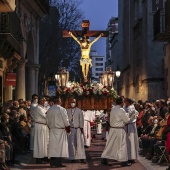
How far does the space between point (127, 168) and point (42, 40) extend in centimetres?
3709

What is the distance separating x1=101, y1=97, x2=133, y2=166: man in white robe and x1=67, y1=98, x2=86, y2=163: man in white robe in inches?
49.6

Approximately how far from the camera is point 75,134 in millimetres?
18906

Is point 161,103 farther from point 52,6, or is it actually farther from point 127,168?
point 52,6

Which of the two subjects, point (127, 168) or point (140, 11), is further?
point (140, 11)

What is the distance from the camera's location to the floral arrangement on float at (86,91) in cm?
2166

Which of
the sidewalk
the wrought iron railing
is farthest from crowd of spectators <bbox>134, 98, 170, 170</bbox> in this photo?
the wrought iron railing

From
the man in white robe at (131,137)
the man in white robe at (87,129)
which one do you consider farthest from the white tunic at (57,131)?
the man in white robe at (87,129)

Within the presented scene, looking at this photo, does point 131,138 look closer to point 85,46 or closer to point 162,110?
point 162,110

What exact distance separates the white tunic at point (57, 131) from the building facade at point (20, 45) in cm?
822

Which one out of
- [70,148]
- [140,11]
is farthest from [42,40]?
[70,148]

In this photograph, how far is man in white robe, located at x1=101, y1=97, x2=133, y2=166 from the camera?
1738cm

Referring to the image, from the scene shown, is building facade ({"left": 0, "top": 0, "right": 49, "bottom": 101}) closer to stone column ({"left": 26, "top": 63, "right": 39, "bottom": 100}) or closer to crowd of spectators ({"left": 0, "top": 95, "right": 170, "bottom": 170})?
stone column ({"left": 26, "top": 63, "right": 39, "bottom": 100})

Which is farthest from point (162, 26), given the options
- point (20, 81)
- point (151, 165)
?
point (151, 165)

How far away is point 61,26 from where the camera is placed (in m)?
53.7
